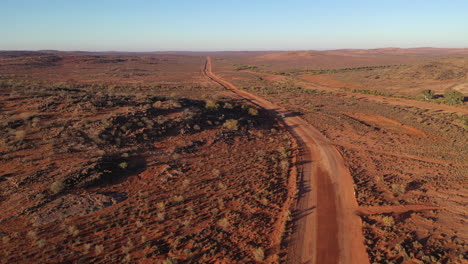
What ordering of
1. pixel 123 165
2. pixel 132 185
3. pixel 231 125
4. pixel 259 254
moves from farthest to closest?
pixel 231 125 < pixel 123 165 < pixel 132 185 < pixel 259 254

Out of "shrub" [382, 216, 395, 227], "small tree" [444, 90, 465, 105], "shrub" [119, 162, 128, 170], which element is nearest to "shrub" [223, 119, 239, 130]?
"shrub" [119, 162, 128, 170]

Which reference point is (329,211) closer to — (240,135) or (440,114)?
(240,135)

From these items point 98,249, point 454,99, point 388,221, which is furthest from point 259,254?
point 454,99

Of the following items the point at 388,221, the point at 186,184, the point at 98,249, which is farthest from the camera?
the point at 186,184

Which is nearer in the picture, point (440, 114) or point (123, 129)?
point (123, 129)

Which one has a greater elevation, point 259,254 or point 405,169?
point 405,169

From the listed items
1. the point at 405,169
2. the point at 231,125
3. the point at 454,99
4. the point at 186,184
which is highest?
the point at 454,99

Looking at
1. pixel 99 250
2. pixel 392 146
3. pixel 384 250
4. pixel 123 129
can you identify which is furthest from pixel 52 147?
pixel 392 146

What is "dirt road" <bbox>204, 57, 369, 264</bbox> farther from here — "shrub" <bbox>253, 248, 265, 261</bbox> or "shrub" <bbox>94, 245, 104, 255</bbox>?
"shrub" <bbox>94, 245, 104, 255</bbox>

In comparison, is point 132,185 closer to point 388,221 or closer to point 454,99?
point 388,221
